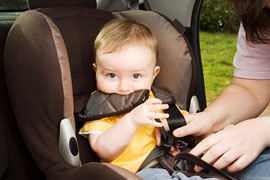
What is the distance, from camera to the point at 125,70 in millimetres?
1472

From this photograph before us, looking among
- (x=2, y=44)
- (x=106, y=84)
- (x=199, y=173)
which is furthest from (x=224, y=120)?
(x=2, y=44)

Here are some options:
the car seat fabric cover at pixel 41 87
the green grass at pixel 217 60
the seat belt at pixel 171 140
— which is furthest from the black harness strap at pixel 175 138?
the green grass at pixel 217 60

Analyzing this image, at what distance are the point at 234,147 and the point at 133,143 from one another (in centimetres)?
43

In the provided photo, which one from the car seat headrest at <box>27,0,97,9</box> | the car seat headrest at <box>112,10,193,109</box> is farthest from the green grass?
the car seat headrest at <box>27,0,97,9</box>

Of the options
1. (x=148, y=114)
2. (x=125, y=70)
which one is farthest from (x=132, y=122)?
(x=125, y=70)

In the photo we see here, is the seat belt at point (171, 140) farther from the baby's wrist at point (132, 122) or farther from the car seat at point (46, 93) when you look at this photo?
the car seat at point (46, 93)

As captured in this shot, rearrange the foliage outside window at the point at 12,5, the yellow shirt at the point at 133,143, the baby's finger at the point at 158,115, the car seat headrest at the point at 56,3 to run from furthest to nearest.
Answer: the foliage outside window at the point at 12,5, the car seat headrest at the point at 56,3, the yellow shirt at the point at 133,143, the baby's finger at the point at 158,115

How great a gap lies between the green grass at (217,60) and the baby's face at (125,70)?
7.78 feet

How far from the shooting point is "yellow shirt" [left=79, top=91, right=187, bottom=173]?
1463 mm

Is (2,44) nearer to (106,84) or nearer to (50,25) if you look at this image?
(50,25)

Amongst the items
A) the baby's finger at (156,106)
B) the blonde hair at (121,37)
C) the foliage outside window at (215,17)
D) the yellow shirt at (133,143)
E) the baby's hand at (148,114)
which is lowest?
the foliage outside window at (215,17)

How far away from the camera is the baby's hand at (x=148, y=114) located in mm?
1315

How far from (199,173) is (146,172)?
0.20 metres

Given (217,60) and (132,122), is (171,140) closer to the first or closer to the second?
(132,122)
